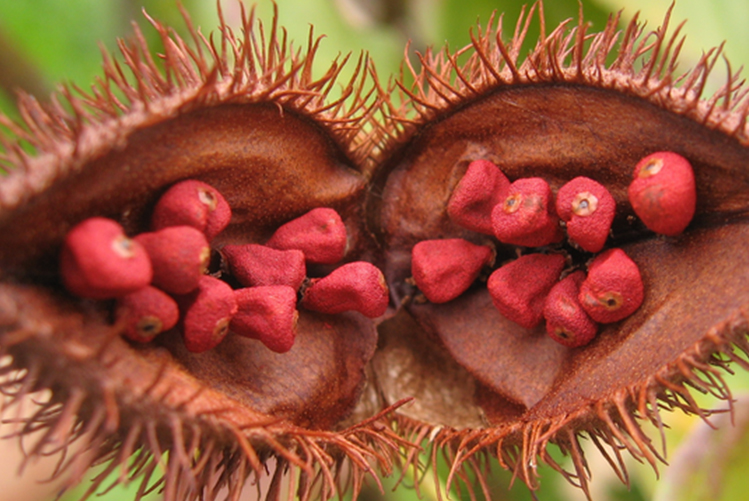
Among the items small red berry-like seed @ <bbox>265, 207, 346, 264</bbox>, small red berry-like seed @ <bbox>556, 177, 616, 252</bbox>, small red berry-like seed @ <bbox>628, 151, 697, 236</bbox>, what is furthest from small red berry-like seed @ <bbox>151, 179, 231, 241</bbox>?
small red berry-like seed @ <bbox>628, 151, 697, 236</bbox>

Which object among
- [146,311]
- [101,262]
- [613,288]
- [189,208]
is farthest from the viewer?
[613,288]

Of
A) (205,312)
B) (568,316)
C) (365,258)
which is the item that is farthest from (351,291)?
(568,316)

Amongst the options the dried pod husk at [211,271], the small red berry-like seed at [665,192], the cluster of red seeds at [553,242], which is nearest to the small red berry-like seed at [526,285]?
the cluster of red seeds at [553,242]

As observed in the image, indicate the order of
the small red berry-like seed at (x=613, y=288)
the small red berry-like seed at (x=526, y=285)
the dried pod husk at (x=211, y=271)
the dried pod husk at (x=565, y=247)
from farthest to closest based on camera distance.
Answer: the small red berry-like seed at (x=526, y=285) < the small red berry-like seed at (x=613, y=288) < the dried pod husk at (x=565, y=247) < the dried pod husk at (x=211, y=271)

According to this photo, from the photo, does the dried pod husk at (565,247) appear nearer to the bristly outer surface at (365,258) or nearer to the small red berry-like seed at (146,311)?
the bristly outer surface at (365,258)

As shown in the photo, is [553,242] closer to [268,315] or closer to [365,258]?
[365,258]

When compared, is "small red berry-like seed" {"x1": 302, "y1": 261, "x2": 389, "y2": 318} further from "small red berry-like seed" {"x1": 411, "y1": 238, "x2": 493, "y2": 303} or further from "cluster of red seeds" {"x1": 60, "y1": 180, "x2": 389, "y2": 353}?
"small red berry-like seed" {"x1": 411, "y1": 238, "x2": 493, "y2": 303}
